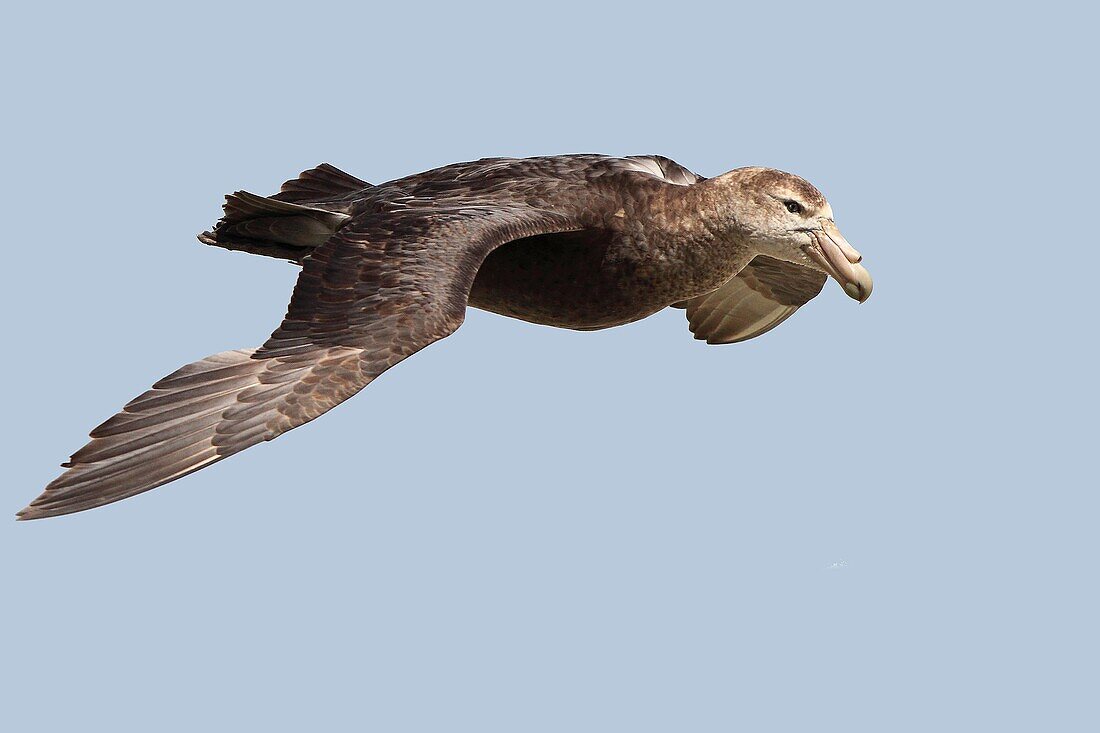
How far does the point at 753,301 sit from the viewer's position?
12.0 metres

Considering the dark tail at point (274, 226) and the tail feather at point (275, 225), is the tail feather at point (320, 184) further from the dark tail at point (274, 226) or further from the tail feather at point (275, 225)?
the tail feather at point (275, 225)

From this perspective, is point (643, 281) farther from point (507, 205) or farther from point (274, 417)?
point (274, 417)

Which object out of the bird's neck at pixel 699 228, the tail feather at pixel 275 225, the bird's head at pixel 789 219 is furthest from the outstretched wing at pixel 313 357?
the bird's head at pixel 789 219

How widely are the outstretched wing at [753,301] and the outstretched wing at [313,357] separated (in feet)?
8.10

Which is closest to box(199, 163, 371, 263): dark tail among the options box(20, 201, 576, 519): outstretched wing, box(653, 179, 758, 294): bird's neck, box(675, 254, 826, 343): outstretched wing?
box(20, 201, 576, 519): outstretched wing

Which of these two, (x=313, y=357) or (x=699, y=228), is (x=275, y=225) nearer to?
Result: (x=313, y=357)

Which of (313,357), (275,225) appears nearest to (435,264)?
(313,357)

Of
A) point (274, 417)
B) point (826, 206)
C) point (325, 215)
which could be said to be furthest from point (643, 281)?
point (274, 417)

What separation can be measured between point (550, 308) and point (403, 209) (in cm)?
107

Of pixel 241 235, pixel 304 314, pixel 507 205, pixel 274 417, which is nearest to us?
pixel 274 417

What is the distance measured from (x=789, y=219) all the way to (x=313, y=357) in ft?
9.62

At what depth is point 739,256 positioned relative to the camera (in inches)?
408

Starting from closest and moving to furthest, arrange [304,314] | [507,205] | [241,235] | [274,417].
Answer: [274,417], [304,314], [507,205], [241,235]

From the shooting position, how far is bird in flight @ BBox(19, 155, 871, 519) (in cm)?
856
